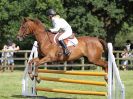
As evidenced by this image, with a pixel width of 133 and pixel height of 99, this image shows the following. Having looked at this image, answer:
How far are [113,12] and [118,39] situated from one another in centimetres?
1804

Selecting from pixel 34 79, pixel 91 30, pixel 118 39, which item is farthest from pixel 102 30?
pixel 34 79

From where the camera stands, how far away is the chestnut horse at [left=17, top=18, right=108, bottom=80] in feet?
45.8

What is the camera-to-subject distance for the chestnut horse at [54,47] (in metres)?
14.0

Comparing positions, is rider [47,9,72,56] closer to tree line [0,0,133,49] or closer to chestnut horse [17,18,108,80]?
chestnut horse [17,18,108,80]

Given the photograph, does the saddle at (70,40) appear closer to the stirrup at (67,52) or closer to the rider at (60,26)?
the rider at (60,26)

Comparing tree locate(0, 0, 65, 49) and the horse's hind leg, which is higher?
tree locate(0, 0, 65, 49)

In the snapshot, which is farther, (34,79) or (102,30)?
(102,30)

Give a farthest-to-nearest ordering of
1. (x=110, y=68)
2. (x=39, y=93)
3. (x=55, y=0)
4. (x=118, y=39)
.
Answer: (x=118, y=39)
(x=55, y=0)
(x=39, y=93)
(x=110, y=68)

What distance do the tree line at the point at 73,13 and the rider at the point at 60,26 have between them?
1902 centimetres

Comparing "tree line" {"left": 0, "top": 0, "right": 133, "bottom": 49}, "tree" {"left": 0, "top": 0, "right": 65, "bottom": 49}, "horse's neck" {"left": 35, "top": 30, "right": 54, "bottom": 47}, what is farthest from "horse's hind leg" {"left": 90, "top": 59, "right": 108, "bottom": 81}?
"tree" {"left": 0, "top": 0, "right": 65, "bottom": 49}

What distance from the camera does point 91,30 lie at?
115 feet

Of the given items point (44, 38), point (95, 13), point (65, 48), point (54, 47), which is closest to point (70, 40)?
point (65, 48)

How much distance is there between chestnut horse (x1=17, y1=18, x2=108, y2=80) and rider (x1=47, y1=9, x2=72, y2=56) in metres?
0.19

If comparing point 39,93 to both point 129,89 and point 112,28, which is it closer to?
point 129,89
